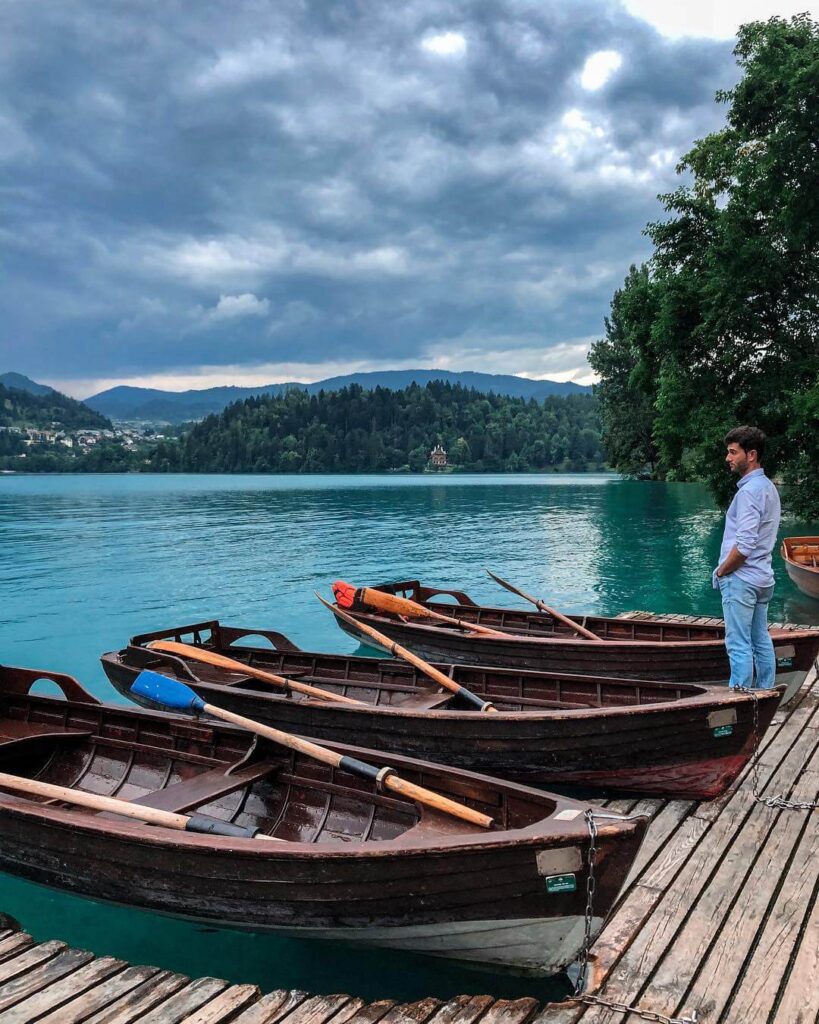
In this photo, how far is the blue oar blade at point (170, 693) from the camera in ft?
23.2

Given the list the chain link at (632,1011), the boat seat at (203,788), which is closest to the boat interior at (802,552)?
the boat seat at (203,788)

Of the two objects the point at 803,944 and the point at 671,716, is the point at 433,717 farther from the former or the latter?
the point at 803,944

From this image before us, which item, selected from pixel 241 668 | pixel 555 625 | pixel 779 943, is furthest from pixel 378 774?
pixel 555 625

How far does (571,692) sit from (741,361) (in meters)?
23.1

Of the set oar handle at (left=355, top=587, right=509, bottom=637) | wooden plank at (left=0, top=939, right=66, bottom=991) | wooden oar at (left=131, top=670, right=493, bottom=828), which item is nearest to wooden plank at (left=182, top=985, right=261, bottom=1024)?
wooden plank at (left=0, top=939, right=66, bottom=991)

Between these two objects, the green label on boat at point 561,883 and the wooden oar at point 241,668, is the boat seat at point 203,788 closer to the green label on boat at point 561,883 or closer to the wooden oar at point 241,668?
the wooden oar at point 241,668

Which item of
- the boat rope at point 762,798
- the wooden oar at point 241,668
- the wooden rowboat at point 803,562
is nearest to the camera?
the boat rope at point 762,798

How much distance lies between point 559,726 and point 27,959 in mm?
4454

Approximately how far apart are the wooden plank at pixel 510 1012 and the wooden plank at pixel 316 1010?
831 millimetres

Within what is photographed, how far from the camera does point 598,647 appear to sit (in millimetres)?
9719

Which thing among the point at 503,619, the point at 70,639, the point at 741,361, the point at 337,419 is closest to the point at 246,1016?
the point at 503,619

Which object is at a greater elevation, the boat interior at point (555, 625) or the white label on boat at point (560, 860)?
the white label on boat at point (560, 860)

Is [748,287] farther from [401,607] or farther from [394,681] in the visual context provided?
[394,681]

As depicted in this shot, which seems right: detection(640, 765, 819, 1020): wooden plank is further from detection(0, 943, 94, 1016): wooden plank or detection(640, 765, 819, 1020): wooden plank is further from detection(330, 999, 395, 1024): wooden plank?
detection(0, 943, 94, 1016): wooden plank
